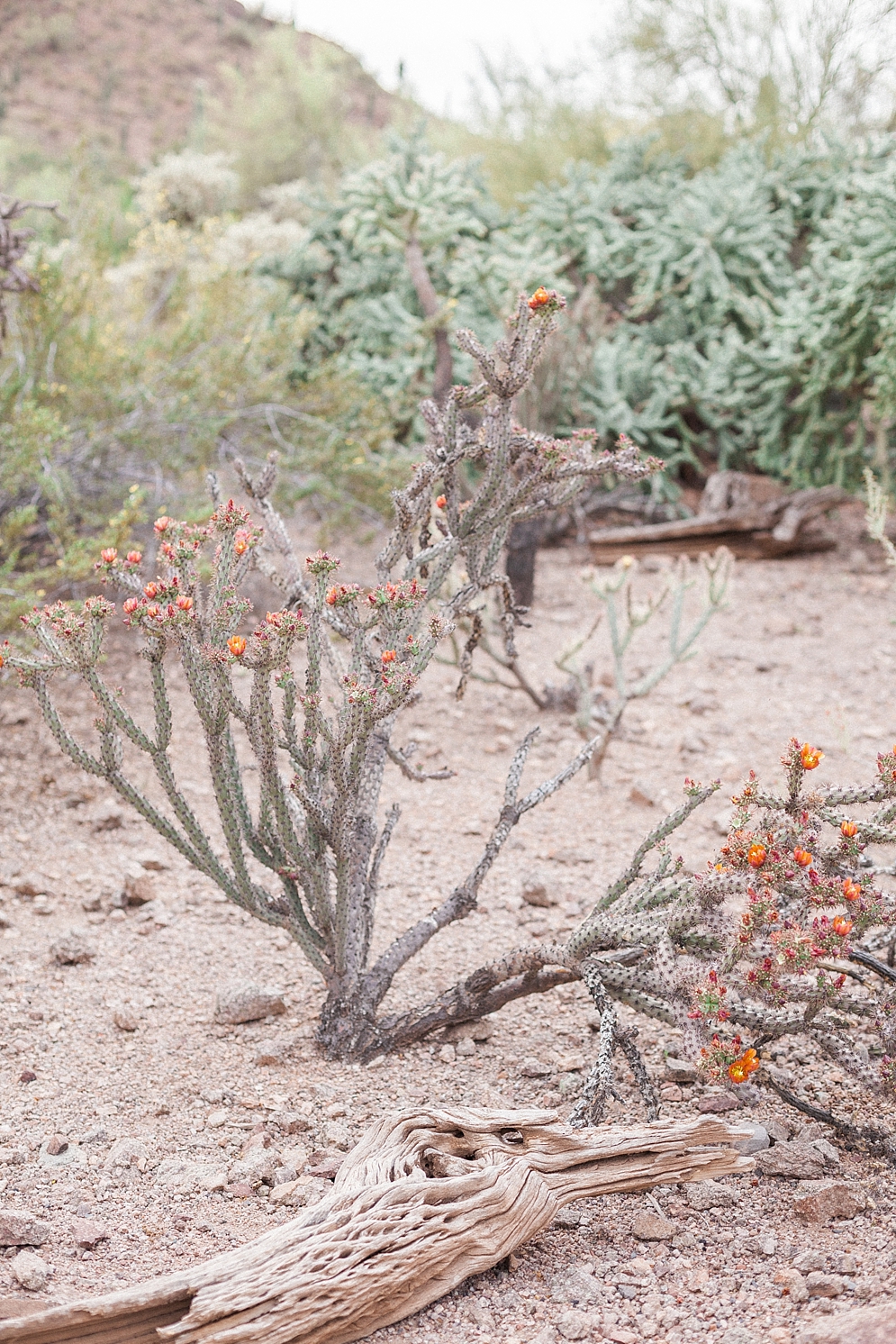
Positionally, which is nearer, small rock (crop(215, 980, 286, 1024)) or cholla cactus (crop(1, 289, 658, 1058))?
cholla cactus (crop(1, 289, 658, 1058))

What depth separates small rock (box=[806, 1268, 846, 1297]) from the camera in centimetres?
156

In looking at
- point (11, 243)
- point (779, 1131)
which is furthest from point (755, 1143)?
point (11, 243)

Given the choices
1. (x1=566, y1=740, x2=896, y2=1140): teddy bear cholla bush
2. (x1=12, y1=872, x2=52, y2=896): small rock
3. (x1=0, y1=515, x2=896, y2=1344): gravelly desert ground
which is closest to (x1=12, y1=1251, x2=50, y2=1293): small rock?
(x1=0, y1=515, x2=896, y2=1344): gravelly desert ground

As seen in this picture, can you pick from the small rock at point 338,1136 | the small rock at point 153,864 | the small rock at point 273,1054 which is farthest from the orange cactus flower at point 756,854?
the small rock at point 153,864

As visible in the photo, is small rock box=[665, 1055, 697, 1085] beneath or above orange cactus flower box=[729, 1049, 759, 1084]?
beneath

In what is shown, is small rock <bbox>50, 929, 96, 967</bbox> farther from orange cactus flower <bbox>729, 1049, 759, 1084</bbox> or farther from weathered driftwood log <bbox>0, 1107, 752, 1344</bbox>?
orange cactus flower <bbox>729, 1049, 759, 1084</bbox>

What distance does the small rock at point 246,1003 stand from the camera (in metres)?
2.54

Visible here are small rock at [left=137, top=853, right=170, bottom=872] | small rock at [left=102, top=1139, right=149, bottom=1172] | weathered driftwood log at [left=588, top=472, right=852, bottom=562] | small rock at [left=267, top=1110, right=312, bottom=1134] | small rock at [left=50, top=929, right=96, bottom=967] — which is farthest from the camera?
weathered driftwood log at [left=588, top=472, right=852, bottom=562]

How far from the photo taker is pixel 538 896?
3105 millimetres

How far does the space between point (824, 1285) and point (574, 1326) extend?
0.36 m

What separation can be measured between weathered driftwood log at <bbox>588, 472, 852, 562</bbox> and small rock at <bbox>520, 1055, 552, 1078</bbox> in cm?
429

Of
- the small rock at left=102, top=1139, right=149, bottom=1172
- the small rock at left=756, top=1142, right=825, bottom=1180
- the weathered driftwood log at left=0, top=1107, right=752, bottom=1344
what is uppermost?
the weathered driftwood log at left=0, top=1107, right=752, bottom=1344

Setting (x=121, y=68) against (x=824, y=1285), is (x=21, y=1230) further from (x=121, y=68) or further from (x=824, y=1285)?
(x=121, y=68)

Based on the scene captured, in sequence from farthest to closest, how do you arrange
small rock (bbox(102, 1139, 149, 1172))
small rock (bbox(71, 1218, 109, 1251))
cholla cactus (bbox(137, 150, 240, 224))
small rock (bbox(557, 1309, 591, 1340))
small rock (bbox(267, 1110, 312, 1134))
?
cholla cactus (bbox(137, 150, 240, 224)) < small rock (bbox(267, 1110, 312, 1134)) < small rock (bbox(102, 1139, 149, 1172)) < small rock (bbox(71, 1218, 109, 1251)) < small rock (bbox(557, 1309, 591, 1340))
